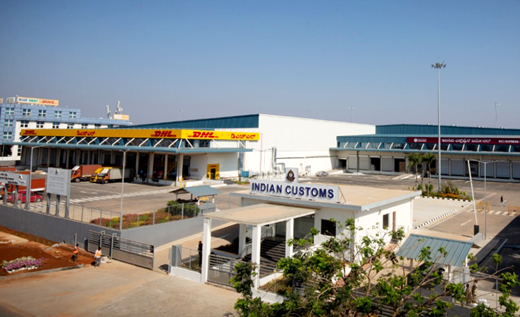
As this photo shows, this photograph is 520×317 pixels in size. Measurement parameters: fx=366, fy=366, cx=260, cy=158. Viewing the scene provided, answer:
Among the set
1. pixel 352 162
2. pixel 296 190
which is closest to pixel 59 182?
pixel 296 190

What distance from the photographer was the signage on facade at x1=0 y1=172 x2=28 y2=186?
33.3 m

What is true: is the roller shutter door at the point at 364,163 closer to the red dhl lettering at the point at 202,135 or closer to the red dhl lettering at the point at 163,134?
the red dhl lettering at the point at 202,135

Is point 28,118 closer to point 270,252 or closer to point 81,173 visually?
point 81,173

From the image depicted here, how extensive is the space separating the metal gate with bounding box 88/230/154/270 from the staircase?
6256 mm

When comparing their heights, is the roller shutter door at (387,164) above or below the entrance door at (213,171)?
above

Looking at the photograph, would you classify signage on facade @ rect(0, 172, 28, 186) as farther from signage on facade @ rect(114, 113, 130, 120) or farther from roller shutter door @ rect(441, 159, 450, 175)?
signage on facade @ rect(114, 113, 130, 120)

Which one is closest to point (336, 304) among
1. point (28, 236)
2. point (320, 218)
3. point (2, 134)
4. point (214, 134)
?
point (320, 218)

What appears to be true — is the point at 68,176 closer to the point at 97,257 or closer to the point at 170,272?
the point at 97,257

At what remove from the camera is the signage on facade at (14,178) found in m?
33.3

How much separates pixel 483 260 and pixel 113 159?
60.3m

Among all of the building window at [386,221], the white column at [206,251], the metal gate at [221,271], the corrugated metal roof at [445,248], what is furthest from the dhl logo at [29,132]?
the corrugated metal roof at [445,248]

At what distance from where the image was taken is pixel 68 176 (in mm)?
29547

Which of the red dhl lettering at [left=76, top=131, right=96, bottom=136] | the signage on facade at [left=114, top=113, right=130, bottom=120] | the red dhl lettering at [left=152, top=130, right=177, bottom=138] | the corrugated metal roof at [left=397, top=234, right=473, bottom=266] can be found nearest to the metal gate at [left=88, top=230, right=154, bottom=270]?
the corrugated metal roof at [left=397, top=234, right=473, bottom=266]

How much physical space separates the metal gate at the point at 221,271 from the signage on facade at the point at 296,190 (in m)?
5.97
